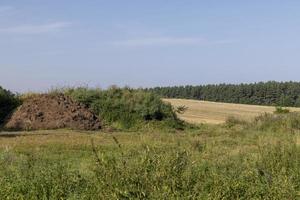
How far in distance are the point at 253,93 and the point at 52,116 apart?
84.5 meters

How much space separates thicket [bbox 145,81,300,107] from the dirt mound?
7396 cm

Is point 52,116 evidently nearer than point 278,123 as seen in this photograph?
Yes

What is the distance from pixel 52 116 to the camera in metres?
36.7

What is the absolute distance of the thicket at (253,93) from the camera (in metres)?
114

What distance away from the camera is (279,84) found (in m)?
118

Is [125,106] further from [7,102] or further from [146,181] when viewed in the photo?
[146,181]

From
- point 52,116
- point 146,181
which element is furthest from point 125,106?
point 146,181

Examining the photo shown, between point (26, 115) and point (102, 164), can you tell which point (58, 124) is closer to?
point (26, 115)

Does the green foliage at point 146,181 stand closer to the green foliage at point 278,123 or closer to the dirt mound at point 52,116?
the dirt mound at point 52,116

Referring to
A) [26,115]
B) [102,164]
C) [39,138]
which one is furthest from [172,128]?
[102,164]

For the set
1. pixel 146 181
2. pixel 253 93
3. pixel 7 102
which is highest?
pixel 146 181

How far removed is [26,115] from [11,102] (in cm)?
426

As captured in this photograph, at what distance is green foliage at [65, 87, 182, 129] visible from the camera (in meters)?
38.5

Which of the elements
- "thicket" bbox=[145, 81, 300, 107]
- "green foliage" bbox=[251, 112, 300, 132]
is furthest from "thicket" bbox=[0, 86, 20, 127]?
"thicket" bbox=[145, 81, 300, 107]
